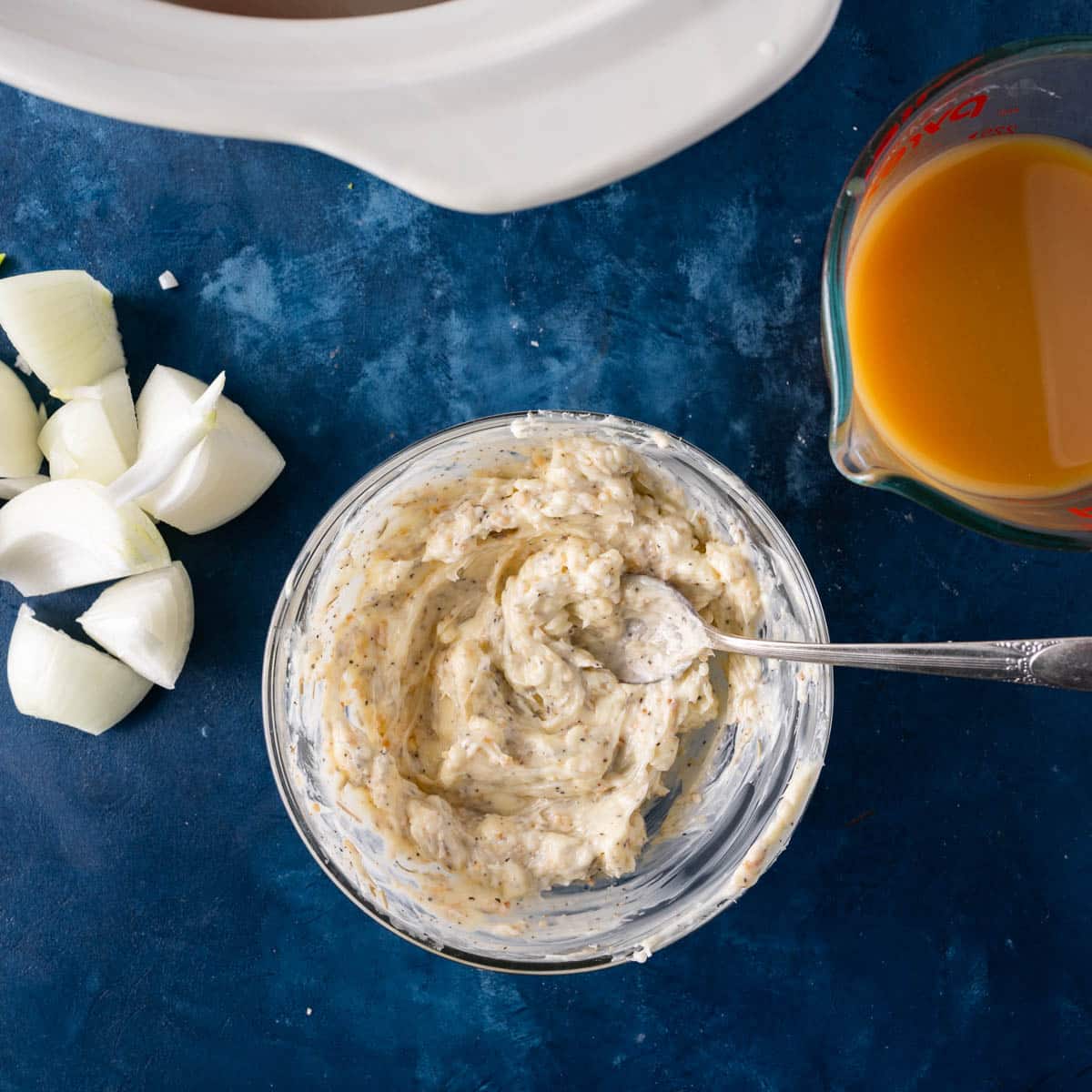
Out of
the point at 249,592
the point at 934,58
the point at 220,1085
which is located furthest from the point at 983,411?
the point at 220,1085

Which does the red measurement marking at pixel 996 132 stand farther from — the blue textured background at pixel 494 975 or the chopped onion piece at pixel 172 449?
the chopped onion piece at pixel 172 449

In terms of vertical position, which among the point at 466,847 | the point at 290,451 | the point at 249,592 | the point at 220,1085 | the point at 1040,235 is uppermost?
the point at 1040,235

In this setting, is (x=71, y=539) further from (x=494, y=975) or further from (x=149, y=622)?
(x=494, y=975)

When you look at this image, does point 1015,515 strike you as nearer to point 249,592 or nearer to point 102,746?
point 249,592

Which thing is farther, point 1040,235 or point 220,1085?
point 220,1085

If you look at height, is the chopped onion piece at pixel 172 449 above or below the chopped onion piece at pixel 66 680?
above

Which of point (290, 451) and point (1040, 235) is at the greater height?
point (1040, 235)

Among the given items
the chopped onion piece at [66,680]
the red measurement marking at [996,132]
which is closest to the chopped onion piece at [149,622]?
the chopped onion piece at [66,680]
